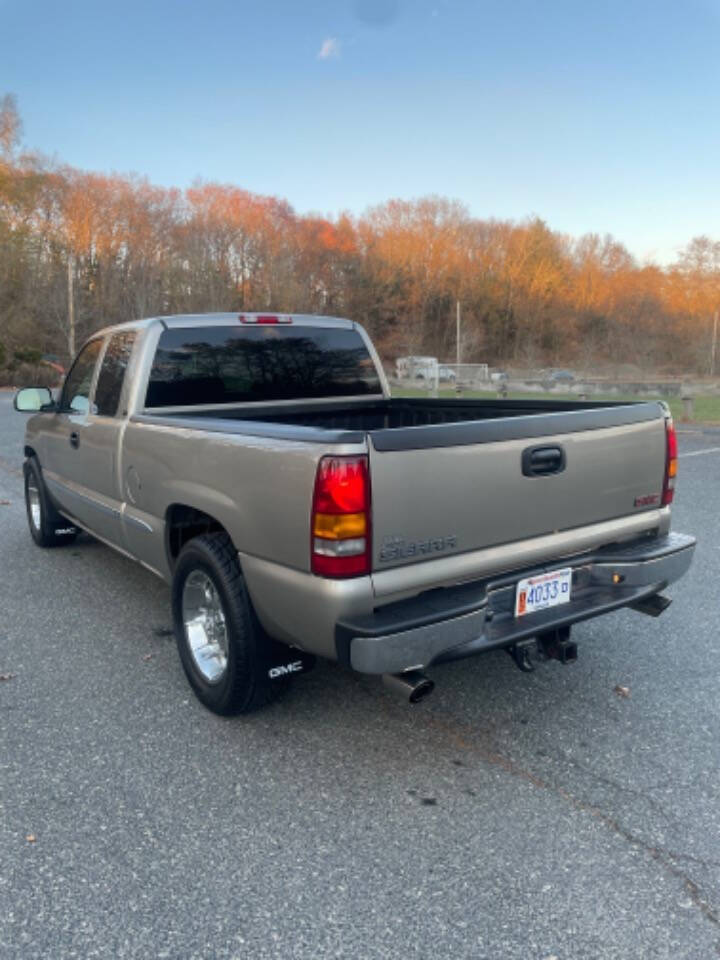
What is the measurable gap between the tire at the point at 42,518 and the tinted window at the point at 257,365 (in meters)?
2.54

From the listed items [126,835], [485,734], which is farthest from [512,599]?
[126,835]

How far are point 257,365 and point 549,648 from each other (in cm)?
241

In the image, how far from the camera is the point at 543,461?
9.90 ft

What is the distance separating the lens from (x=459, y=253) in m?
72.8

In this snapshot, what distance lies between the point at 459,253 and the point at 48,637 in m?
73.3

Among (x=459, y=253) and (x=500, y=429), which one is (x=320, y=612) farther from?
(x=459, y=253)

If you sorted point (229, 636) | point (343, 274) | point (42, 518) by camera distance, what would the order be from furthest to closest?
point (343, 274), point (42, 518), point (229, 636)

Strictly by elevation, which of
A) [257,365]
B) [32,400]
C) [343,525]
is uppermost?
[257,365]

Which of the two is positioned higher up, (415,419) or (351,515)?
(415,419)

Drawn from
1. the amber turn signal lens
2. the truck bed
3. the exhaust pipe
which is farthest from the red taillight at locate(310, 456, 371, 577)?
the exhaust pipe

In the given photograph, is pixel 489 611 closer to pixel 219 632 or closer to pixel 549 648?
pixel 549 648

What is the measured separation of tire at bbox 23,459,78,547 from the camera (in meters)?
6.19

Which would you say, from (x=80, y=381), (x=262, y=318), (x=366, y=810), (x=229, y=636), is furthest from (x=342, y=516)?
(x=80, y=381)

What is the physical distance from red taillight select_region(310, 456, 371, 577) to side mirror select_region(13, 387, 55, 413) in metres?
3.67
